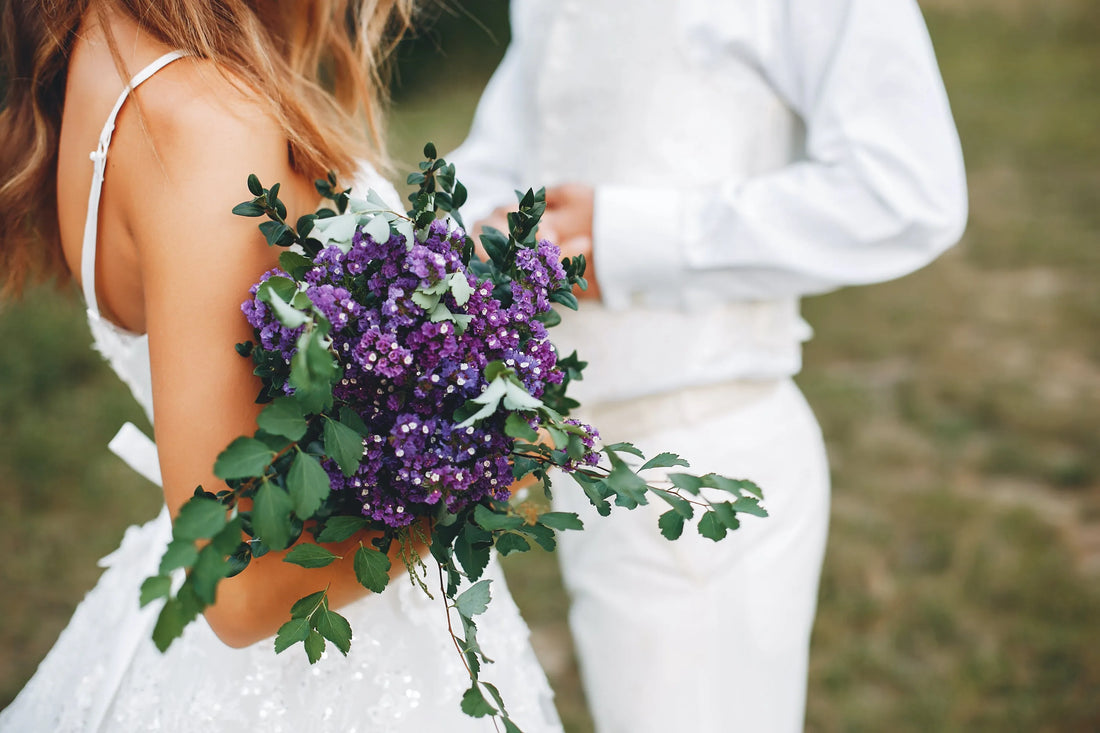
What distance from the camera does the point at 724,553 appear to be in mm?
1822

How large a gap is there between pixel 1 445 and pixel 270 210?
4503 millimetres

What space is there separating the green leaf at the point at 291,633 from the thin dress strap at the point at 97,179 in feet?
1.83

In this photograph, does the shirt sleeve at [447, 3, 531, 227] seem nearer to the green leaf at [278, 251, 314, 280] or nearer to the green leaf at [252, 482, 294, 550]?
the green leaf at [278, 251, 314, 280]

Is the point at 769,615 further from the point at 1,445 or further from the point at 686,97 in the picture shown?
the point at 1,445

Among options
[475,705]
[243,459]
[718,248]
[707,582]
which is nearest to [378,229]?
[243,459]

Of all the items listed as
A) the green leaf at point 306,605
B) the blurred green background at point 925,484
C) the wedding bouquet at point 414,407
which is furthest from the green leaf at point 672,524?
the blurred green background at point 925,484

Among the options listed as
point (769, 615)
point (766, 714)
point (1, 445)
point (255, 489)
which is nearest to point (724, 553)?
point (769, 615)

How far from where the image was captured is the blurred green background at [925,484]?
122 inches

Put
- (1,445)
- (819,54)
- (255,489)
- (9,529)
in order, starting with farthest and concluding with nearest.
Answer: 1. (1,445)
2. (9,529)
3. (819,54)
4. (255,489)

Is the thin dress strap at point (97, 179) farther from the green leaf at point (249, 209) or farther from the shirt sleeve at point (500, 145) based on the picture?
the shirt sleeve at point (500, 145)

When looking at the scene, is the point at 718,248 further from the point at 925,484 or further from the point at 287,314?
the point at 925,484

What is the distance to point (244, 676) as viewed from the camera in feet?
4.59

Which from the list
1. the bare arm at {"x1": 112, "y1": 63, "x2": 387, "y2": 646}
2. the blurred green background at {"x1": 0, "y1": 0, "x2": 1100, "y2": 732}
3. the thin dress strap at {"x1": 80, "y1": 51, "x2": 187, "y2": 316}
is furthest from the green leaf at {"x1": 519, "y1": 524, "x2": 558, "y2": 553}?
the blurred green background at {"x1": 0, "y1": 0, "x2": 1100, "y2": 732}

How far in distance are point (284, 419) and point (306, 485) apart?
70 mm
